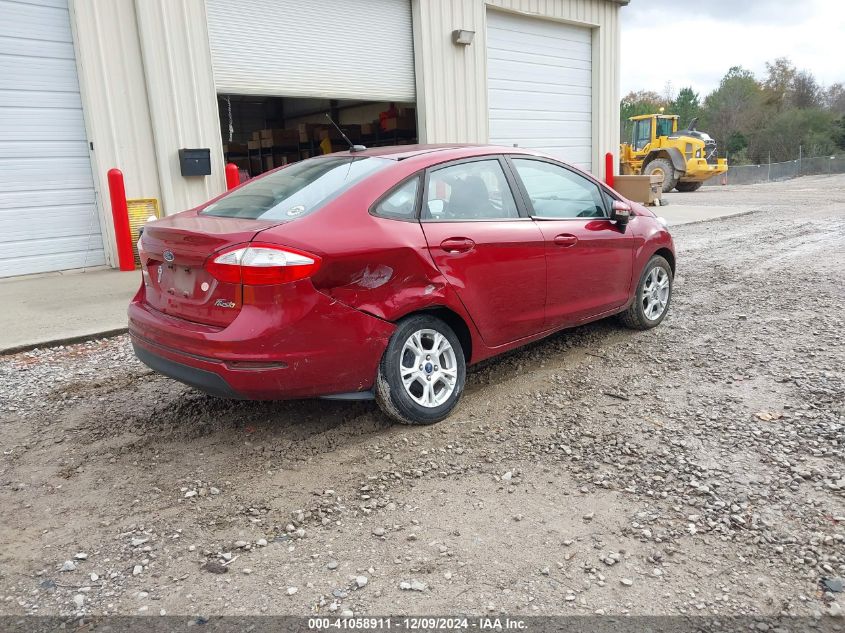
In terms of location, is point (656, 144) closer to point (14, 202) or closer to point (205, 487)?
point (14, 202)

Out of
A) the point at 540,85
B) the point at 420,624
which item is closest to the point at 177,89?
the point at 540,85

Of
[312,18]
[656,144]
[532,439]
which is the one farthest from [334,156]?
[656,144]

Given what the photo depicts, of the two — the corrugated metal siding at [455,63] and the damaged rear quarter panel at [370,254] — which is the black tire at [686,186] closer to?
the corrugated metal siding at [455,63]

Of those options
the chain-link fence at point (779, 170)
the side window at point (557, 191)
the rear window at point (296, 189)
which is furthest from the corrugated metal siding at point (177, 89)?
the chain-link fence at point (779, 170)

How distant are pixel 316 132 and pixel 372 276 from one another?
41.6 feet

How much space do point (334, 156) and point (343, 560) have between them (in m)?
2.73

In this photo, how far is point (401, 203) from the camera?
3.89 meters

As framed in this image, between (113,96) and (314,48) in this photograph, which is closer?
(113,96)

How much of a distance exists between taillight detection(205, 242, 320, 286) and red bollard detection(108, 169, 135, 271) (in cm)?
622

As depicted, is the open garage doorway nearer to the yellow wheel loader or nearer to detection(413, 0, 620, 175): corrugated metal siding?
detection(413, 0, 620, 175): corrugated metal siding

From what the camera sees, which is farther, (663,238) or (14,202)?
(14,202)

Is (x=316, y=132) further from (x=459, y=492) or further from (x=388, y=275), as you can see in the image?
(x=459, y=492)

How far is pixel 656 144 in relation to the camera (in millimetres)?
25953

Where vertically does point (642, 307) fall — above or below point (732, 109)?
below
